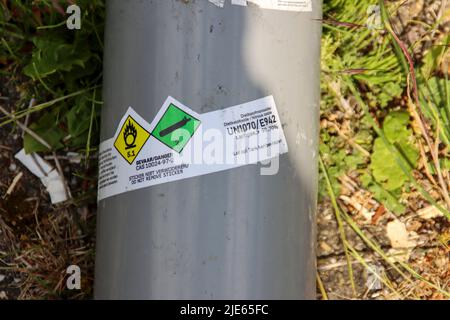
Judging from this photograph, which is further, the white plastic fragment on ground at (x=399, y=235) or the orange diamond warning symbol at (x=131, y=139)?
the white plastic fragment on ground at (x=399, y=235)

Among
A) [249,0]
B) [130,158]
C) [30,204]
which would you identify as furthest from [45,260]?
[249,0]

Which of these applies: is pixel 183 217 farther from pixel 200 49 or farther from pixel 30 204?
pixel 30 204

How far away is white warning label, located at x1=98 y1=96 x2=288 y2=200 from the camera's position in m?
1.17

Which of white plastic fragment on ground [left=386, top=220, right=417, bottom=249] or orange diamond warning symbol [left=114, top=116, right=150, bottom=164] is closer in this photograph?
orange diamond warning symbol [left=114, top=116, right=150, bottom=164]

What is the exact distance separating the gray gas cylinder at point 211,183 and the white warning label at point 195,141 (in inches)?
0.7

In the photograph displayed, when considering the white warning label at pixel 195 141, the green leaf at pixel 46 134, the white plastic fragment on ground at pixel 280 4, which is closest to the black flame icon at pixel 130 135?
the white warning label at pixel 195 141

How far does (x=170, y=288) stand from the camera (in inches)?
46.4

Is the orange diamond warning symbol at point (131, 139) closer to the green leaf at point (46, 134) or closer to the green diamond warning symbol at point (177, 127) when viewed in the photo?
the green diamond warning symbol at point (177, 127)

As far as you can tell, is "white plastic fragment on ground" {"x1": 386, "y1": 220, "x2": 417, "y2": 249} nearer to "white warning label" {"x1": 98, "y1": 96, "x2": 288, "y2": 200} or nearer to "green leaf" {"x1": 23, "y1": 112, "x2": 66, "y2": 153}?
"white warning label" {"x1": 98, "y1": 96, "x2": 288, "y2": 200}

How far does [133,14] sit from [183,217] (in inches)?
16.6

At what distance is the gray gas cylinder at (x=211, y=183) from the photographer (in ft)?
3.83

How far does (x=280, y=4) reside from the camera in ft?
3.98

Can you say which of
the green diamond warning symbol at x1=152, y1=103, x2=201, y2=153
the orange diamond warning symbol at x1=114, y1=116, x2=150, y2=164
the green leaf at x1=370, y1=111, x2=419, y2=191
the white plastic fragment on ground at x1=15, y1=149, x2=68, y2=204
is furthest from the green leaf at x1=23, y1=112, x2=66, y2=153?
the green leaf at x1=370, y1=111, x2=419, y2=191
